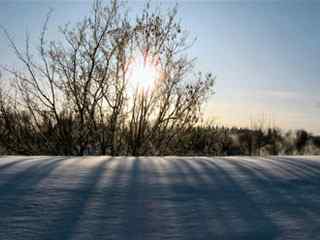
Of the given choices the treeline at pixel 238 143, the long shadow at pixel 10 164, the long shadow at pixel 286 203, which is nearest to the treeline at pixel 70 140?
the treeline at pixel 238 143

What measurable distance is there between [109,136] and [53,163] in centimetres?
419

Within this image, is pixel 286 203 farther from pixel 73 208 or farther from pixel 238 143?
pixel 238 143

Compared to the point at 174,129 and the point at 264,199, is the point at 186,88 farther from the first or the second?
the point at 264,199

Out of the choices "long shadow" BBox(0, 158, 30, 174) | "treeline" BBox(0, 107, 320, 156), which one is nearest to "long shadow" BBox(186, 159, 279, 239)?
"long shadow" BBox(0, 158, 30, 174)

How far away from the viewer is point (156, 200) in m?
1.66

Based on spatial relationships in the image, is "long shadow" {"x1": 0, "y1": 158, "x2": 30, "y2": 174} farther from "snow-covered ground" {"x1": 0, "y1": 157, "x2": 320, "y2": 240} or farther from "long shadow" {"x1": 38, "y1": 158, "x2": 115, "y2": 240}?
"long shadow" {"x1": 38, "y1": 158, "x2": 115, "y2": 240}

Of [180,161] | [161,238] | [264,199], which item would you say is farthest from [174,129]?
[161,238]

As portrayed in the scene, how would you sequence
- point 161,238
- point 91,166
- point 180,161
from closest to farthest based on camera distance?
point 161,238 → point 91,166 → point 180,161

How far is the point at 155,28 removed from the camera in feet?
20.8

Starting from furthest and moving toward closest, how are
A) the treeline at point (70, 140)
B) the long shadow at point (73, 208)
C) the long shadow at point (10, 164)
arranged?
the treeline at point (70, 140) → the long shadow at point (10, 164) → the long shadow at point (73, 208)

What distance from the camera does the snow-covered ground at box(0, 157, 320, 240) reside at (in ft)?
4.34

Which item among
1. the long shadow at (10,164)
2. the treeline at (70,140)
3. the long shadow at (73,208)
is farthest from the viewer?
the treeline at (70,140)

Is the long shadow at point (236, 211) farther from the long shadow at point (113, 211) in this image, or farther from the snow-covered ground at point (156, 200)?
the long shadow at point (113, 211)

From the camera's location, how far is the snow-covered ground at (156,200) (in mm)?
1322
